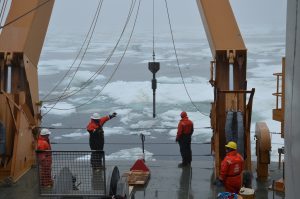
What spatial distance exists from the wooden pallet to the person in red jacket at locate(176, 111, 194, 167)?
3.20 feet

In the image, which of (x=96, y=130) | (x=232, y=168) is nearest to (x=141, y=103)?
(x=96, y=130)

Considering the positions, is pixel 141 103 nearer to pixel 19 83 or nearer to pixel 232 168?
pixel 19 83

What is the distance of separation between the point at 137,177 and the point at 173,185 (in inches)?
24.3

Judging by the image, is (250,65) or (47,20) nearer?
(47,20)

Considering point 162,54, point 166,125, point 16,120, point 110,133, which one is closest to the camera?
point 16,120

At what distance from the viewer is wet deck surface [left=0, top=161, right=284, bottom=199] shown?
287 inches

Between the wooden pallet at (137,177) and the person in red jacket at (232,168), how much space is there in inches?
68.2

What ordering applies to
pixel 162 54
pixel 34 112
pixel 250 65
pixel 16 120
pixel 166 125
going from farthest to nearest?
pixel 162 54
pixel 250 65
pixel 166 125
pixel 34 112
pixel 16 120

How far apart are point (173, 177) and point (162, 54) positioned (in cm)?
4563

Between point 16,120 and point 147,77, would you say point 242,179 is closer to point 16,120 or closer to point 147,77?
point 16,120

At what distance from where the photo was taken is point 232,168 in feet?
20.9

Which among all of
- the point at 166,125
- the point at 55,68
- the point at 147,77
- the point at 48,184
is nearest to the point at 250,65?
the point at 147,77

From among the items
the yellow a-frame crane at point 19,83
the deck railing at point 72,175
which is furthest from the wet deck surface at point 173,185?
the deck railing at point 72,175

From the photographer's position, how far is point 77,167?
495 cm
